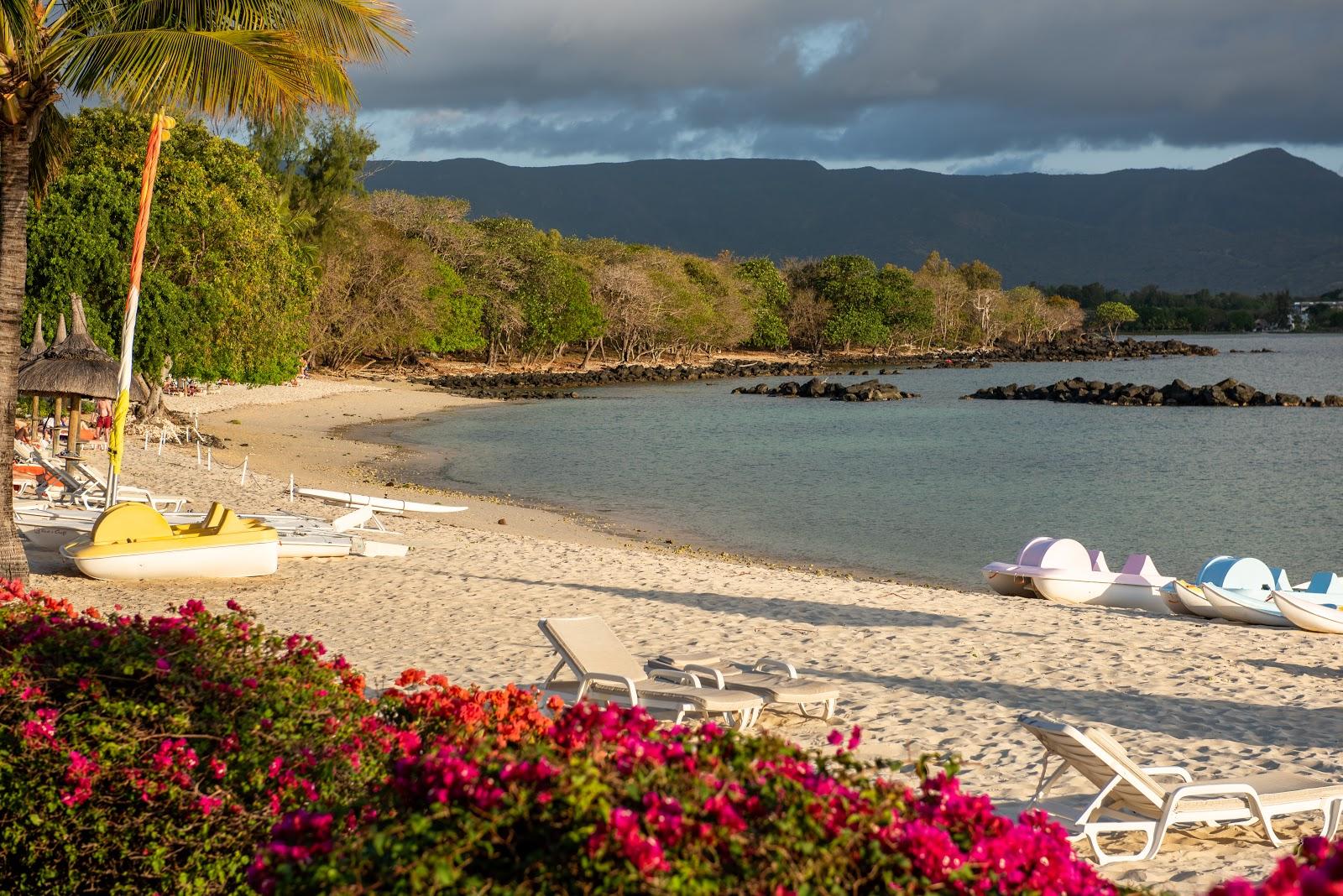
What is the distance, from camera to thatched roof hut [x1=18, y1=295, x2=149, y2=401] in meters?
16.4

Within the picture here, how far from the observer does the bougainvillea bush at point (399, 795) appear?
8.21 ft

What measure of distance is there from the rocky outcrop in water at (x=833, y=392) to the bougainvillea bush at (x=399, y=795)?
6154 centimetres

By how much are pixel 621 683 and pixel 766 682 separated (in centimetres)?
103

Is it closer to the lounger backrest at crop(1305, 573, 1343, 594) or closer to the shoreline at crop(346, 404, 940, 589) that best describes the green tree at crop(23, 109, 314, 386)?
the shoreline at crop(346, 404, 940, 589)

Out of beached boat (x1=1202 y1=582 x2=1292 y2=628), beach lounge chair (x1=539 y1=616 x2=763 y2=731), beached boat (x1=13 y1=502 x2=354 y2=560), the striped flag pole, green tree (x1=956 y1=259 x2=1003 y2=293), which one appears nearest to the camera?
beach lounge chair (x1=539 y1=616 x2=763 y2=731)

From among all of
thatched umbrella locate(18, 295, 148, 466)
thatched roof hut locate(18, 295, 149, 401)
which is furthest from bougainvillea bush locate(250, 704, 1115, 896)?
thatched roof hut locate(18, 295, 149, 401)

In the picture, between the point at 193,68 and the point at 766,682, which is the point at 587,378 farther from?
the point at 766,682

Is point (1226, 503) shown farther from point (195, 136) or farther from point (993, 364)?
point (993, 364)

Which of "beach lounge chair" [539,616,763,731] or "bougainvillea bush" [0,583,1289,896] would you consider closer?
"bougainvillea bush" [0,583,1289,896]

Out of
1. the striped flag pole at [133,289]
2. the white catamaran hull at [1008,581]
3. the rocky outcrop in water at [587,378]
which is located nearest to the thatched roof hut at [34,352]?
the striped flag pole at [133,289]

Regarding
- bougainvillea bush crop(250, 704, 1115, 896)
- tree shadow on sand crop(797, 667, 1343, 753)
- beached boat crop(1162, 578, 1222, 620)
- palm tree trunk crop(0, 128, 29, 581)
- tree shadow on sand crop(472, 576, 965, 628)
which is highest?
palm tree trunk crop(0, 128, 29, 581)

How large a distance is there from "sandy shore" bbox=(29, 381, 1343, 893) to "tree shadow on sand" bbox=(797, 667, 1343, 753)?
0.08 ft

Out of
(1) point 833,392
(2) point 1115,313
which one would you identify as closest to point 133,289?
(1) point 833,392

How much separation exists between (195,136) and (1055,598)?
25.2 meters
